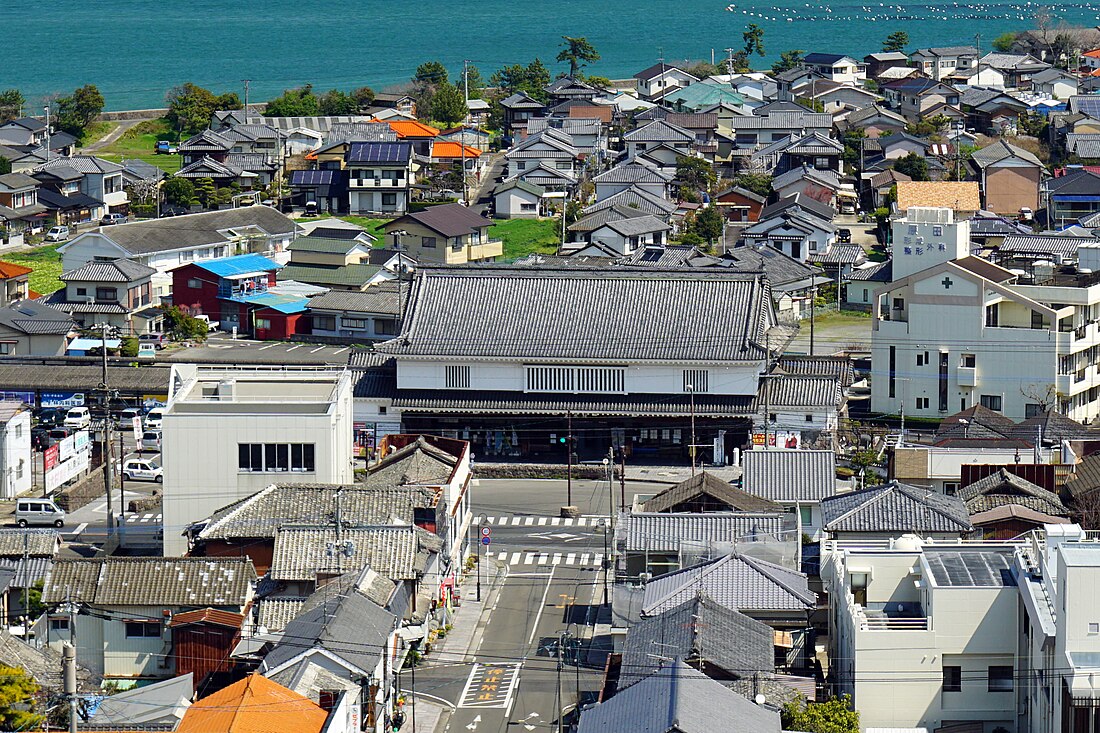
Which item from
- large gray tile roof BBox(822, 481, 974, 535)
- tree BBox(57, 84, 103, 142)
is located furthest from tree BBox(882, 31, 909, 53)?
large gray tile roof BBox(822, 481, 974, 535)

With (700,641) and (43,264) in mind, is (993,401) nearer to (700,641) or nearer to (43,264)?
(700,641)

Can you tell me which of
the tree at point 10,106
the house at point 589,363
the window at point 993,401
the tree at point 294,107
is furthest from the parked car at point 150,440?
the tree at point 10,106

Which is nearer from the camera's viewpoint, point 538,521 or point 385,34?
point 538,521

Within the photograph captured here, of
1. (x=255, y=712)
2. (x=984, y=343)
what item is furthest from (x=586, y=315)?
(x=255, y=712)

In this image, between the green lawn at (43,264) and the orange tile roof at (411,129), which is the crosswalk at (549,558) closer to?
the green lawn at (43,264)

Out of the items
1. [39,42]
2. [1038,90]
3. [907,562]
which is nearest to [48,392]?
[907,562]

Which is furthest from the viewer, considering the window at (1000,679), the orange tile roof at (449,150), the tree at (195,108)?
the tree at (195,108)

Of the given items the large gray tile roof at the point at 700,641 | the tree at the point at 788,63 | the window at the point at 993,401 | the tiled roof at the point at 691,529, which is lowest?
the window at the point at 993,401
